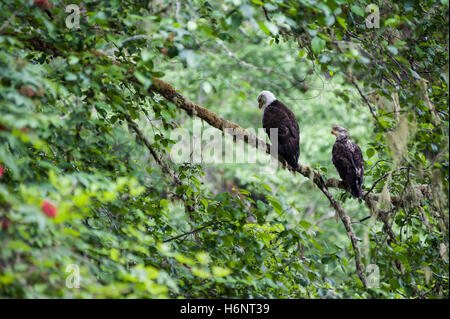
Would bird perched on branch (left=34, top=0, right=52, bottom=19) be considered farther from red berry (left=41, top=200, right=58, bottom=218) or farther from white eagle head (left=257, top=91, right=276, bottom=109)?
white eagle head (left=257, top=91, right=276, bottom=109)

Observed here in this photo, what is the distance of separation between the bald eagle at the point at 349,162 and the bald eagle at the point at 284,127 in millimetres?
500

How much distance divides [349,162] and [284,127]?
69 centimetres

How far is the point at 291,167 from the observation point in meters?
4.08

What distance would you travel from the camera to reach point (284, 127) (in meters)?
4.53

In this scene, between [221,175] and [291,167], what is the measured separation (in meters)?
6.55

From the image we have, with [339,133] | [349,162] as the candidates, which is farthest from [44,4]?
[339,133]

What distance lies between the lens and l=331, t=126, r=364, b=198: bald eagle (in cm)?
419

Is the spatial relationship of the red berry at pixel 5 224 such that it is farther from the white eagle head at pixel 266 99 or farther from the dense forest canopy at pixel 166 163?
the white eagle head at pixel 266 99

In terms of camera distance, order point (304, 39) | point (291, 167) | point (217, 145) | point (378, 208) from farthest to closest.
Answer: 1. point (217, 145)
2. point (291, 167)
3. point (378, 208)
4. point (304, 39)

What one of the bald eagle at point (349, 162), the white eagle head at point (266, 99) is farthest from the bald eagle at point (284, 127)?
Result: the bald eagle at point (349, 162)

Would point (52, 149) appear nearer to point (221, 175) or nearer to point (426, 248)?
point (426, 248)

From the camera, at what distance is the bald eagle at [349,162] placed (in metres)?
4.19

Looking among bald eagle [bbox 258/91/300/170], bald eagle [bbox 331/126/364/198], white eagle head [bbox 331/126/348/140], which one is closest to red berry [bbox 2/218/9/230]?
bald eagle [bbox 258/91/300/170]
